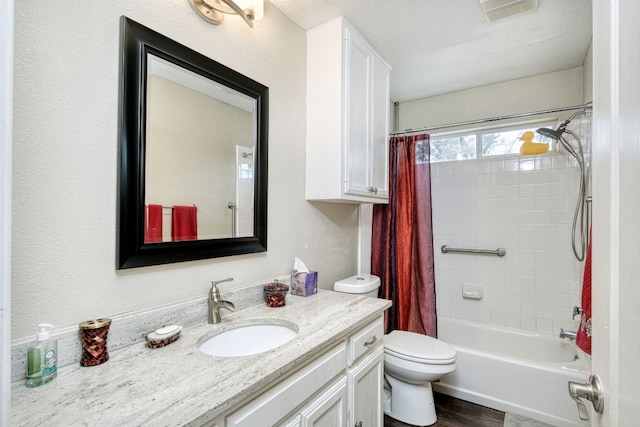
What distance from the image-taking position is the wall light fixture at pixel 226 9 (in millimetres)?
1271

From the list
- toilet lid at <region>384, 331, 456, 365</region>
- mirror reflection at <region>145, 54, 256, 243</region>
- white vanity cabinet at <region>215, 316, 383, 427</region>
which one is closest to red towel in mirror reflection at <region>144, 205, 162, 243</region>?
mirror reflection at <region>145, 54, 256, 243</region>

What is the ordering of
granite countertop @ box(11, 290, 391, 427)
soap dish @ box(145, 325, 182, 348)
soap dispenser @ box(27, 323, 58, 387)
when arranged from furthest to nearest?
soap dish @ box(145, 325, 182, 348) < soap dispenser @ box(27, 323, 58, 387) < granite countertop @ box(11, 290, 391, 427)

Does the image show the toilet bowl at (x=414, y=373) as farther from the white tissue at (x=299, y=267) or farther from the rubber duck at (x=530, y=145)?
the rubber duck at (x=530, y=145)

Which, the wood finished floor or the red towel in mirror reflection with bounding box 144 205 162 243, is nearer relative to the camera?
the red towel in mirror reflection with bounding box 144 205 162 243

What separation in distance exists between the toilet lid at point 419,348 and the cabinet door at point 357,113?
994 mm

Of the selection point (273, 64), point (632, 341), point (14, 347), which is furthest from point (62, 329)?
point (273, 64)

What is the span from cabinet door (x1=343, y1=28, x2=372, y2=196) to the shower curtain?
47 centimetres

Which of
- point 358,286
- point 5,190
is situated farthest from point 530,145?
point 5,190

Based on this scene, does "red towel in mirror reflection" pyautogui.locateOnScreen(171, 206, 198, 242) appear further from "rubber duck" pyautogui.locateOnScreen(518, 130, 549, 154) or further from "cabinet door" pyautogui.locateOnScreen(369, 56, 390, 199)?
"rubber duck" pyautogui.locateOnScreen(518, 130, 549, 154)

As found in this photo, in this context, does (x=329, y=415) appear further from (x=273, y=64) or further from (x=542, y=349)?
(x=542, y=349)

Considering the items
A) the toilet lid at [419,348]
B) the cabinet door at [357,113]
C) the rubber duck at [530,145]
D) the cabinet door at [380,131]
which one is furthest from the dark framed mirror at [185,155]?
the rubber duck at [530,145]

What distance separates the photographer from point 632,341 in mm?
459

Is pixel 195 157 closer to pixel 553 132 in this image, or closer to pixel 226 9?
pixel 226 9

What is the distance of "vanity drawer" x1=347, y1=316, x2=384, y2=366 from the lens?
1281mm
